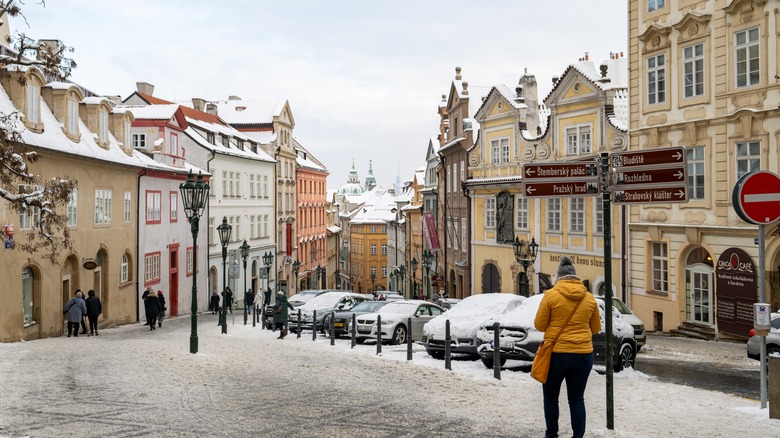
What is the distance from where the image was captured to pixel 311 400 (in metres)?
10.4

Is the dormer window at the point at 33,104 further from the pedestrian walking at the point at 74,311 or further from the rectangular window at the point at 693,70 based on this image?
the rectangular window at the point at 693,70

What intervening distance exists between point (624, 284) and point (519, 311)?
1600cm

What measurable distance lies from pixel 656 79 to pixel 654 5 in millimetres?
2602

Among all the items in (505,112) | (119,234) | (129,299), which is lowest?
(129,299)

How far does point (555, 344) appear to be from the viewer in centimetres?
724

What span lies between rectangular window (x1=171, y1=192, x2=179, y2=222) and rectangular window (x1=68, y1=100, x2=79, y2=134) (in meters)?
11.2

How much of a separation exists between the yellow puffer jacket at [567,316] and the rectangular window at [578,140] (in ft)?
90.7

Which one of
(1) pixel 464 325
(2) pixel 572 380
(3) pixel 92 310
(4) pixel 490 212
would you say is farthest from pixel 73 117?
(2) pixel 572 380

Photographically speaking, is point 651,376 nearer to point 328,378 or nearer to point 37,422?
point 328,378

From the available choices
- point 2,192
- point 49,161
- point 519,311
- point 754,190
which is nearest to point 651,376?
point 519,311

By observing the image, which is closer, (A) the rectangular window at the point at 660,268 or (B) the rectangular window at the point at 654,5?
(B) the rectangular window at the point at 654,5

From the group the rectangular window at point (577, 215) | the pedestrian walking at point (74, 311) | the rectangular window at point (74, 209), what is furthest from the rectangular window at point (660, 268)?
the rectangular window at point (74, 209)

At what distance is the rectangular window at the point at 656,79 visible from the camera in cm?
2644

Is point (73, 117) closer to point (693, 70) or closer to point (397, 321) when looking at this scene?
point (397, 321)
